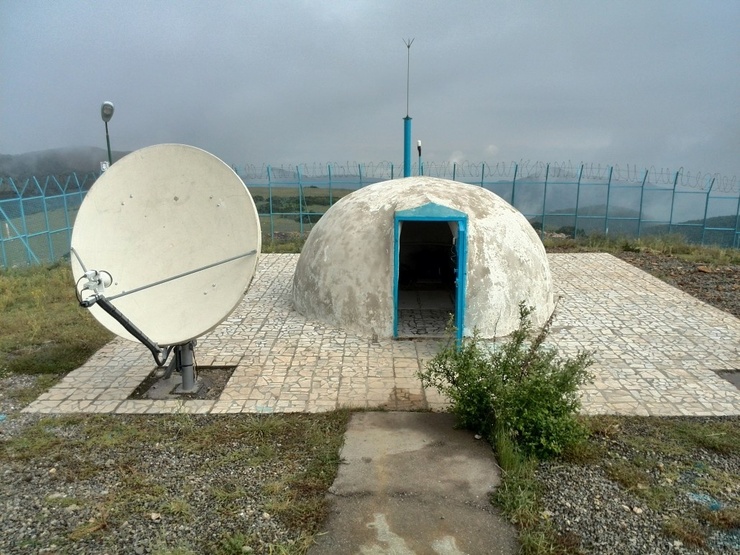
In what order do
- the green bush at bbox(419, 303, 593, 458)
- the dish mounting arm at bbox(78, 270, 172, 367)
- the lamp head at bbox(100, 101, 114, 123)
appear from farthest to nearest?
the lamp head at bbox(100, 101, 114, 123) < the green bush at bbox(419, 303, 593, 458) < the dish mounting arm at bbox(78, 270, 172, 367)

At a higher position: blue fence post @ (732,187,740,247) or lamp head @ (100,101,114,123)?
lamp head @ (100,101,114,123)

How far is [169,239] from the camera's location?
780 cm

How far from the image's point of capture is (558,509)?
5.28 metres

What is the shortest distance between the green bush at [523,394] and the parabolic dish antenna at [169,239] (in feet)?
10.5

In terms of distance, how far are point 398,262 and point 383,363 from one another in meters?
1.85

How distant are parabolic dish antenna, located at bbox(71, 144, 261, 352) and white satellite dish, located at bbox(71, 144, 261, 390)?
0.5 inches

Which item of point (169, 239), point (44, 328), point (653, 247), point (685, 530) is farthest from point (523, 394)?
point (653, 247)

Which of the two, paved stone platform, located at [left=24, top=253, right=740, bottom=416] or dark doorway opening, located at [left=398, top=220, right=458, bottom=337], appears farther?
dark doorway opening, located at [left=398, top=220, right=458, bottom=337]

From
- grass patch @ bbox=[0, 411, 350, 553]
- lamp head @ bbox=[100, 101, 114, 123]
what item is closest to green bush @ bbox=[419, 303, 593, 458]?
grass patch @ bbox=[0, 411, 350, 553]

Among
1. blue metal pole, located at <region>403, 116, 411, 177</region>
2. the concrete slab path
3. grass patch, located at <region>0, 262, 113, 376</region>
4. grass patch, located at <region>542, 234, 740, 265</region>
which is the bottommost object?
grass patch, located at <region>0, 262, 113, 376</region>

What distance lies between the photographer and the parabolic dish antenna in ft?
24.3

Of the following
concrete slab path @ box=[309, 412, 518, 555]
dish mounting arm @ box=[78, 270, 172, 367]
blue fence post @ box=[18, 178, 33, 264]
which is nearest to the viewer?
concrete slab path @ box=[309, 412, 518, 555]

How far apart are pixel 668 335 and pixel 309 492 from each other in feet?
25.9

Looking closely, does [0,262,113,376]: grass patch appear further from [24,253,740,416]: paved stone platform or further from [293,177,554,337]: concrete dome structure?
[293,177,554,337]: concrete dome structure
